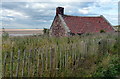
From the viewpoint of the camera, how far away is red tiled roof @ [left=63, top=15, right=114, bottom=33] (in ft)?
71.6

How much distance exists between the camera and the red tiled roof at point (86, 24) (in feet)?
71.6

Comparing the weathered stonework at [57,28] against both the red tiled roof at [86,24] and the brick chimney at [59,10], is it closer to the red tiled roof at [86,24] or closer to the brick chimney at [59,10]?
the brick chimney at [59,10]

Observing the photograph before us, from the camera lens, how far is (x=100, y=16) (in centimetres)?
2827

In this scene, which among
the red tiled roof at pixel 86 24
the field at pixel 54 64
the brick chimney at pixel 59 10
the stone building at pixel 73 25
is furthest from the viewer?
the brick chimney at pixel 59 10

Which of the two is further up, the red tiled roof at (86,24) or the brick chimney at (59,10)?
the brick chimney at (59,10)

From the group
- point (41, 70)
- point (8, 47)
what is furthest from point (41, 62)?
point (8, 47)

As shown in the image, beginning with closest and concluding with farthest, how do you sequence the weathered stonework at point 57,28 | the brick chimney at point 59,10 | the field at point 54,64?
the field at point 54,64, the weathered stonework at point 57,28, the brick chimney at point 59,10

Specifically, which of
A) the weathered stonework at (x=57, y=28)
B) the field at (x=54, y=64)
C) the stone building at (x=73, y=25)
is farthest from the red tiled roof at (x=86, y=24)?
the field at (x=54, y=64)

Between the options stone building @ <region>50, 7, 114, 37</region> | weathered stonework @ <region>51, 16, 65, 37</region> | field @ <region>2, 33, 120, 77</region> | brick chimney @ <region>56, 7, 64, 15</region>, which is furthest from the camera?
brick chimney @ <region>56, 7, 64, 15</region>

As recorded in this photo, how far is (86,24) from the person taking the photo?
23625mm

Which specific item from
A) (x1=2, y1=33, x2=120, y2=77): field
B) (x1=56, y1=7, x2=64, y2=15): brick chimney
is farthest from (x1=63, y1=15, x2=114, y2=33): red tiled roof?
(x1=2, y1=33, x2=120, y2=77): field

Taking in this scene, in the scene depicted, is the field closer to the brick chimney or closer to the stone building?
the stone building

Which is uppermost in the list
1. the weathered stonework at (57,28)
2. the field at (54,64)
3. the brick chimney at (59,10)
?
the brick chimney at (59,10)

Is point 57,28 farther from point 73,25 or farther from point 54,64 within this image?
point 54,64
